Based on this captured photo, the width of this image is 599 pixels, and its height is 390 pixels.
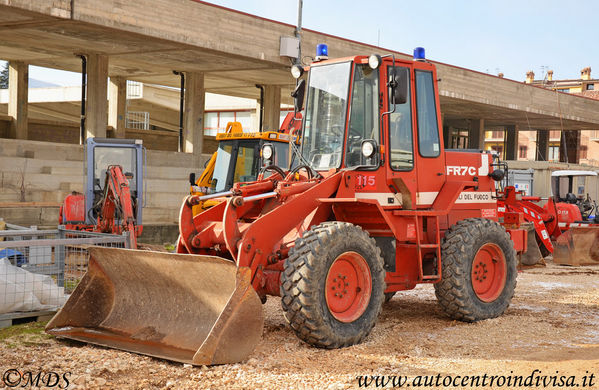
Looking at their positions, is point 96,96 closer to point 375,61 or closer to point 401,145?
point 401,145

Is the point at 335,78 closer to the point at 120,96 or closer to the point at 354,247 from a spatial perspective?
the point at 354,247

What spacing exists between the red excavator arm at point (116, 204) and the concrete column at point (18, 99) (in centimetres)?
1168

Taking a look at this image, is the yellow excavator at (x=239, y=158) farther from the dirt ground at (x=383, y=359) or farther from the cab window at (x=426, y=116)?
the cab window at (x=426, y=116)

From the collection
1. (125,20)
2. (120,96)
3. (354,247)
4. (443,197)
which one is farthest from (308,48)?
(354,247)

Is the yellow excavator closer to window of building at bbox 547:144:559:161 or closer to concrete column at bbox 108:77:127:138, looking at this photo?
concrete column at bbox 108:77:127:138

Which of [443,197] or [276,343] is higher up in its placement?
[443,197]

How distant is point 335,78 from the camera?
26.8 feet

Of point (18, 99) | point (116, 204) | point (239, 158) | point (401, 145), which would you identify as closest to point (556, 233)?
point (239, 158)

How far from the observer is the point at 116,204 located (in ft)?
44.2

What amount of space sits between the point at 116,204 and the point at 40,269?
4397mm

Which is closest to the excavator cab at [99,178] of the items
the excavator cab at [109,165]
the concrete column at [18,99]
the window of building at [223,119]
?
the excavator cab at [109,165]

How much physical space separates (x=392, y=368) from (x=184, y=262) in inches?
86.6

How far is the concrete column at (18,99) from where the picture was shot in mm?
24219

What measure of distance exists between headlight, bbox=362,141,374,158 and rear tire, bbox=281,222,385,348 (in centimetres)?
87
